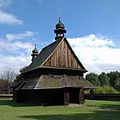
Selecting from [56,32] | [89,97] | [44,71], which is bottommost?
[89,97]

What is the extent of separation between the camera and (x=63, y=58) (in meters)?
42.7

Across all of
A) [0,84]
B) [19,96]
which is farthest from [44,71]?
[0,84]

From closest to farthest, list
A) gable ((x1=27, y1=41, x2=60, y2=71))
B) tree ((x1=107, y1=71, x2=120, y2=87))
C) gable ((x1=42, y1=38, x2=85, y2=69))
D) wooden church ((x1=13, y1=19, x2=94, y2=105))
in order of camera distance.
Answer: wooden church ((x1=13, y1=19, x2=94, y2=105)) < gable ((x1=42, y1=38, x2=85, y2=69)) < gable ((x1=27, y1=41, x2=60, y2=71)) < tree ((x1=107, y1=71, x2=120, y2=87))

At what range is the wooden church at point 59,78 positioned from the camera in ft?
126

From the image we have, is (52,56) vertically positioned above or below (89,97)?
above

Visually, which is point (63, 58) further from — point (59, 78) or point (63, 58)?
point (59, 78)

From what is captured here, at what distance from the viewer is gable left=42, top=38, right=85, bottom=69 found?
41500mm

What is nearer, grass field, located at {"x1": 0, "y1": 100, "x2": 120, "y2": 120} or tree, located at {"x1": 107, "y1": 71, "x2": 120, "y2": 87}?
grass field, located at {"x1": 0, "y1": 100, "x2": 120, "y2": 120}

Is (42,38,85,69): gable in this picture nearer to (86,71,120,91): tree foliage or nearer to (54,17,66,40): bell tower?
(54,17,66,40): bell tower

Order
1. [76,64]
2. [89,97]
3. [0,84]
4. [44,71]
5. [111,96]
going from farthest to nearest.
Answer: [0,84] → [89,97] → [111,96] → [76,64] → [44,71]

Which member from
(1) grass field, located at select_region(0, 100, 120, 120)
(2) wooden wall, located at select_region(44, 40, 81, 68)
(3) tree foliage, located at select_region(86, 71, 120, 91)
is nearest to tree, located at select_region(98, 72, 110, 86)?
(3) tree foliage, located at select_region(86, 71, 120, 91)

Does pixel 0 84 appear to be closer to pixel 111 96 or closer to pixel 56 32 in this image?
pixel 111 96

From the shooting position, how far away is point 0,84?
4067 inches

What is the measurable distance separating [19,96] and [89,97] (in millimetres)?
22904
